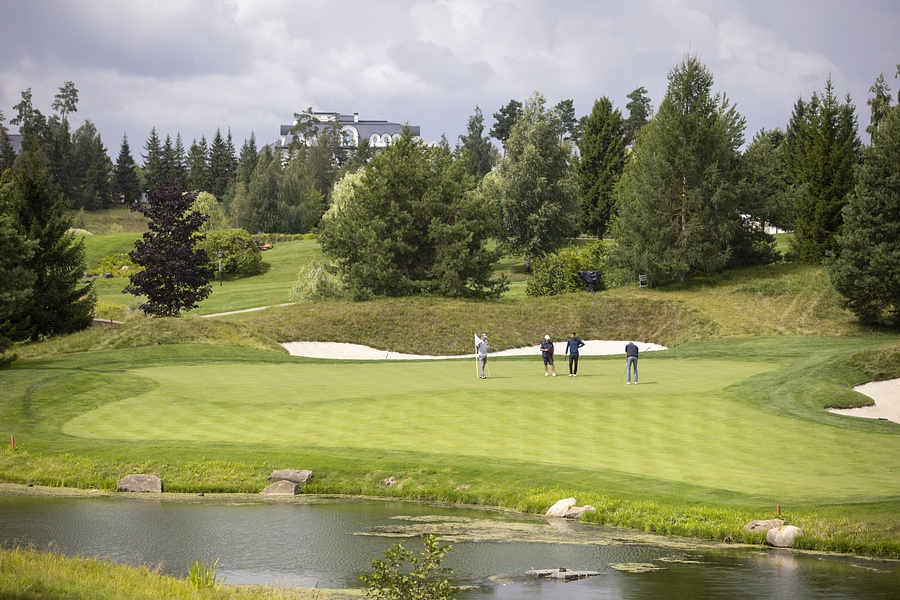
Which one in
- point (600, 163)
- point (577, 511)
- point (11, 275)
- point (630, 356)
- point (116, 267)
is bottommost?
point (577, 511)

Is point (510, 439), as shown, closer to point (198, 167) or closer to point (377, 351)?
point (377, 351)

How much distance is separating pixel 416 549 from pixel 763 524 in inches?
232

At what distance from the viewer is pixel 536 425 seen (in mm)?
24891

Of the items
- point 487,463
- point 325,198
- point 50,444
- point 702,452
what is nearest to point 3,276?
point 50,444

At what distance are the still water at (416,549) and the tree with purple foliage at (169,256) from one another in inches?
1172

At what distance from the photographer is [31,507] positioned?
18.3 metres

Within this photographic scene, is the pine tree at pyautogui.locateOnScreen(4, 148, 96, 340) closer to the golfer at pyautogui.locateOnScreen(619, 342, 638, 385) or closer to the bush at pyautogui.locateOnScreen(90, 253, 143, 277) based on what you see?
the golfer at pyautogui.locateOnScreen(619, 342, 638, 385)

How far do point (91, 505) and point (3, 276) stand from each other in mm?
21624

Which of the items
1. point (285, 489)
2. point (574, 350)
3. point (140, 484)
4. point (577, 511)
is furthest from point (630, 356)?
point (140, 484)

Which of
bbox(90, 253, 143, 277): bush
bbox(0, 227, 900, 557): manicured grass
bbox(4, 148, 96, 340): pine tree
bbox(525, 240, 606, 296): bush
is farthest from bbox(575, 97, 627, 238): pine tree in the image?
bbox(4, 148, 96, 340): pine tree

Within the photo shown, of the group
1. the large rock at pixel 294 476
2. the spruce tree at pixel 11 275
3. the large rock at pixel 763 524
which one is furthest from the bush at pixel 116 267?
the large rock at pixel 763 524

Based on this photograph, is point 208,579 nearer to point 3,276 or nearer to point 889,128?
point 3,276

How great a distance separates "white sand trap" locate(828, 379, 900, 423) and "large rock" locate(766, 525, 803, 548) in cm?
1340

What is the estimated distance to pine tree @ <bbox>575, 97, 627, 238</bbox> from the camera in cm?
9781
